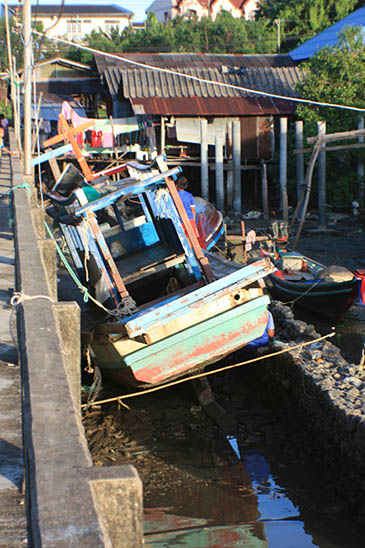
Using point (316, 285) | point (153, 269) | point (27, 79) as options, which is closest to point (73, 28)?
point (27, 79)

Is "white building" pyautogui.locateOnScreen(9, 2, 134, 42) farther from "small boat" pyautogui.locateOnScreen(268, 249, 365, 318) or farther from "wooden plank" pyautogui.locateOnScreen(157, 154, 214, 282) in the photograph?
"wooden plank" pyautogui.locateOnScreen(157, 154, 214, 282)

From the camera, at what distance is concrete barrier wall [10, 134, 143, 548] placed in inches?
84.6

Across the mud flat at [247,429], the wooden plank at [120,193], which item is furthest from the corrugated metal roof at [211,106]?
the mud flat at [247,429]

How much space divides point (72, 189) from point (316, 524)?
6172 mm

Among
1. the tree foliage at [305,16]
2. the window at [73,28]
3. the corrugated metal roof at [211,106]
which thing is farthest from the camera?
the window at [73,28]

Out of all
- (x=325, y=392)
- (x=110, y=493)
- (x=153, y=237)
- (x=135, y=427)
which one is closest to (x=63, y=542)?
(x=110, y=493)

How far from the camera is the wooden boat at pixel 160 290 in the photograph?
27.1 feet

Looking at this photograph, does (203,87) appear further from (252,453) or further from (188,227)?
(252,453)

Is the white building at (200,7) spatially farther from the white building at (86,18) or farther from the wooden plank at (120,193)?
the wooden plank at (120,193)

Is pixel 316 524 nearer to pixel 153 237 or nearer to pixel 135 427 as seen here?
pixel 135 427

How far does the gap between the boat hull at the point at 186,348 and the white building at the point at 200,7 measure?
53.2 m

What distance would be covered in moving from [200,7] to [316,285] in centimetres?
5233

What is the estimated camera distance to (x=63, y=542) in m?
2.05

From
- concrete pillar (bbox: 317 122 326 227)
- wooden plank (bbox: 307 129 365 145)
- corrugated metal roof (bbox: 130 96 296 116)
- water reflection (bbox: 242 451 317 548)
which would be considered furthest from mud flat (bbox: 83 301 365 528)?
corrugated metal roof (bbox: 130 96 296 116)
